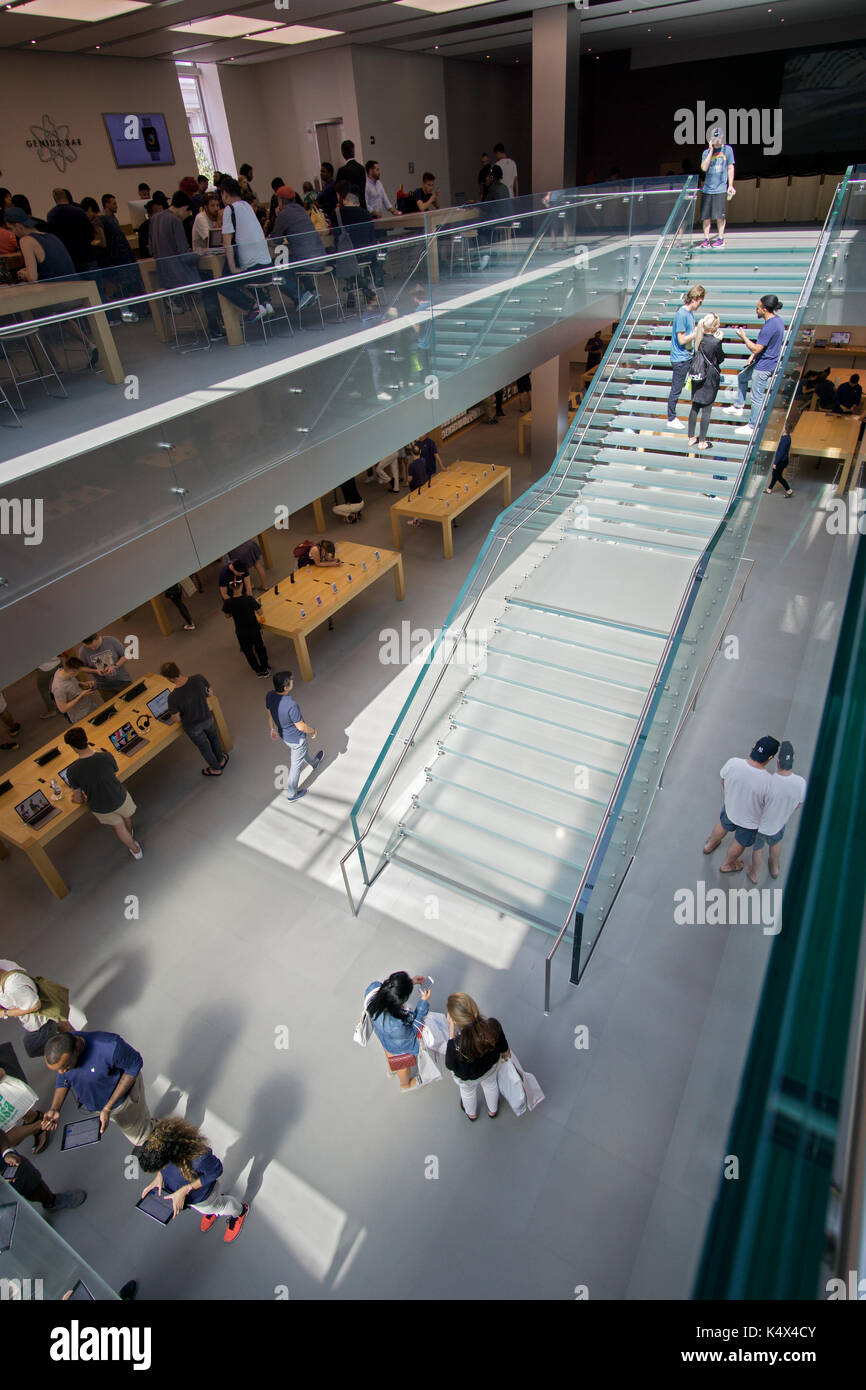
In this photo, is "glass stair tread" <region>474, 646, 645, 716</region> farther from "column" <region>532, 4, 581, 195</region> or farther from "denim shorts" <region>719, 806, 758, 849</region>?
"column" <region>532, 4, 581, 195</region>

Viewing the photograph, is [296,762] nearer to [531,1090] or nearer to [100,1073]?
[100,1073]

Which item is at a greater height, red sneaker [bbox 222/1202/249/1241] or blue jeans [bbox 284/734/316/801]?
blue jeans [bbox 284/734/316/801]

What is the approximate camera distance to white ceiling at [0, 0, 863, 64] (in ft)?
33.4

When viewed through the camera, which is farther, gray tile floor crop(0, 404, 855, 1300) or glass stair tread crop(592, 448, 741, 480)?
glass stair tread crop(592, 448, 741, 480)

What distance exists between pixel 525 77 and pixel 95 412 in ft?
72.2

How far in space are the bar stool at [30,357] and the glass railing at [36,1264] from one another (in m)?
5.10

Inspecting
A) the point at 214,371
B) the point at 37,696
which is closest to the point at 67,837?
the point at 37,696

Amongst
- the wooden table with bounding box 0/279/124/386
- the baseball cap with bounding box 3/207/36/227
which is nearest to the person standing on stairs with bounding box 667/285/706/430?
the wooden table with bounding box 0/279/124/386

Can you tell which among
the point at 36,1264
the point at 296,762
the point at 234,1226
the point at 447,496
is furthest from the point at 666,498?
the point at 36,1264

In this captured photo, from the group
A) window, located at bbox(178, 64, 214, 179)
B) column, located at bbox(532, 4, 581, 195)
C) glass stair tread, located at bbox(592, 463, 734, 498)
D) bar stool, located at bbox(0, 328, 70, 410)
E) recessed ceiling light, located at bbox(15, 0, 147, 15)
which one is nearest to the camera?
bar stool, located at bbox(0, 328, 70, 410)

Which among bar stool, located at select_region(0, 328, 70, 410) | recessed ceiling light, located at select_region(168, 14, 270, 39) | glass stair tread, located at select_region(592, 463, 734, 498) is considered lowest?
glass stair tread, located at select_region(592, 463, 734, 498)

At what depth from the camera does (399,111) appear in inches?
614

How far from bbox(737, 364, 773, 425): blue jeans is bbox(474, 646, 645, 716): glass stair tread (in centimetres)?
399

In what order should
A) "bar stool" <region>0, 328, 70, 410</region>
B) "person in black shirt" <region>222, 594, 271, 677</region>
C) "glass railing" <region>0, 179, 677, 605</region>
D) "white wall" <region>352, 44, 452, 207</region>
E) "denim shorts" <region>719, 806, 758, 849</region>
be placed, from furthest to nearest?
1. "white wall" <region>352, 44, 452, 207</region>
2. "person in black shirt" <region>222, 594, 271, 677</region>
3. "denim shorts" <region>719, 806, 758, 849</region>
4. "glass railing" <region>0, 179, 677, 605</region>
5. "bar stool" <region>0, 328, 70, 410</region>
